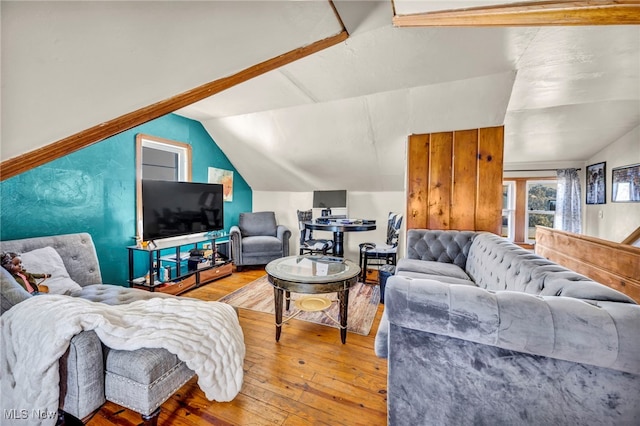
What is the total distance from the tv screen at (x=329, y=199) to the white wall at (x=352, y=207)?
37cm

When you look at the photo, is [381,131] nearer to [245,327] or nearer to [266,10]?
[266,10]

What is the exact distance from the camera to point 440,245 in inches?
109

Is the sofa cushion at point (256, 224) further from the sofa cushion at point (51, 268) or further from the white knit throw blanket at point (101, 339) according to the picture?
the white knit throw blanket at point (101, 339)

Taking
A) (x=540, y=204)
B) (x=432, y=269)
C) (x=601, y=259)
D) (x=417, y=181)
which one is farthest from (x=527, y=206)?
(x=432, y=269)

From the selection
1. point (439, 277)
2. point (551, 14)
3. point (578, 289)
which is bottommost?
point (439, 277)

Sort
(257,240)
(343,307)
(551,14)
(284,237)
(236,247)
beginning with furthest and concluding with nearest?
1. (284,237)
2. (257,240)
3. (236,247)
4. (343,307)
5. (551,14)

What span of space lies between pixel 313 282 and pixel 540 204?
6.21 m

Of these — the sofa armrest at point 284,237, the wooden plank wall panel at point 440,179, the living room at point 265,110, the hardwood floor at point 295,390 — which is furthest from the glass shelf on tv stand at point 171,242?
the wooden plank wall panel at point 440,179

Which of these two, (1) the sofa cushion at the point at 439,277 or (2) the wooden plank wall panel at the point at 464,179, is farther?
(2) the wooden plank wall panel at the point at 464,179

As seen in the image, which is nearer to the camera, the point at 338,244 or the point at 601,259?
the point at 601,259

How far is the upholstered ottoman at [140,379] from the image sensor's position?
3.84 ft

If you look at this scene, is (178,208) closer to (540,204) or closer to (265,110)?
(265,110)

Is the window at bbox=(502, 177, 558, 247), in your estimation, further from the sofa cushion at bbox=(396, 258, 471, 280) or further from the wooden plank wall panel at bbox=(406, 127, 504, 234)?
Result: the sofa cushion at bbox=(396, 258, 471, 280)

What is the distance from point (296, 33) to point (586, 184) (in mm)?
6343
